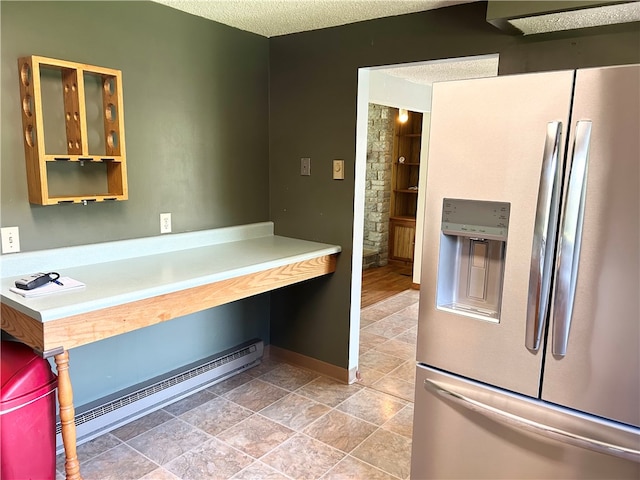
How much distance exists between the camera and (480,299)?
1.68 metres

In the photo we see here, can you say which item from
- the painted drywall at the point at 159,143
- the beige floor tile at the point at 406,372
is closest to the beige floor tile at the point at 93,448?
the painted drywall at the point at 159,143

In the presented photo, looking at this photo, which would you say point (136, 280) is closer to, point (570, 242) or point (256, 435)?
point (256, 435)

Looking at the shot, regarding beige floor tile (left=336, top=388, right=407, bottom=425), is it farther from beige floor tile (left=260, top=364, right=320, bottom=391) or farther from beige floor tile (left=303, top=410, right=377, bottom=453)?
beige floor tile (left=260, top=364, right=320, bottom=391)

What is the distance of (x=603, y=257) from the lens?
1.38m

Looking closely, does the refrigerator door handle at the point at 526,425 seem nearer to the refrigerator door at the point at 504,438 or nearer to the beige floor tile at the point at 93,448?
the refrigerator door at the point at 504,438

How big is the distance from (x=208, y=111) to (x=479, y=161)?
6.14 feet

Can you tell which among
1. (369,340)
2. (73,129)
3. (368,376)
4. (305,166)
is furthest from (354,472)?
(73,129)

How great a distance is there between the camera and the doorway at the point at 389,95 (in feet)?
9.53

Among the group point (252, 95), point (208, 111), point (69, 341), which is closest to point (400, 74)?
point (252, 95)

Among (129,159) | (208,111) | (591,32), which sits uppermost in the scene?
(591,32)

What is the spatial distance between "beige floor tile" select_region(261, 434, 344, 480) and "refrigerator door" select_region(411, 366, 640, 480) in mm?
563

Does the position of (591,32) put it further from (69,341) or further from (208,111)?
(69,341)

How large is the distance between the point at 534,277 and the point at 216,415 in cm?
194

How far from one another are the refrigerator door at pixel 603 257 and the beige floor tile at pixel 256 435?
59.7 inches
